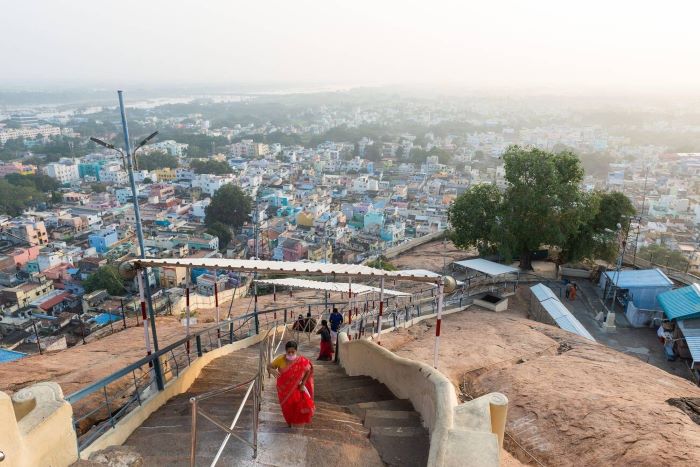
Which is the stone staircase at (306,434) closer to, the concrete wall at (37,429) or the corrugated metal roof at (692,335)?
the concrete wall at (37,429)

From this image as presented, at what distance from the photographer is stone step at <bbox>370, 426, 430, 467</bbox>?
163 inches

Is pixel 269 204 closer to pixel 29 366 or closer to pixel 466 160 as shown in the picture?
pixel 29 366

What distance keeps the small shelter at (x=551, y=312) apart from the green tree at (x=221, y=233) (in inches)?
1228

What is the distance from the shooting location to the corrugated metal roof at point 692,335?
11307 millimetres

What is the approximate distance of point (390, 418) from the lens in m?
4.99

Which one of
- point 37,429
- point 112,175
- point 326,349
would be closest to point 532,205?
point 326,349

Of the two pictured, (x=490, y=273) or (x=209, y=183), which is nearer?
(x=490, y=273)

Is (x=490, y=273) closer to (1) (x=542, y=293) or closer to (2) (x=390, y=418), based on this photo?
(1) (x=542, y=293)

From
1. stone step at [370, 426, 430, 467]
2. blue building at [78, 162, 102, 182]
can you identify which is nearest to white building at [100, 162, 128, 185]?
blue building at [78, 162, 102, 182]

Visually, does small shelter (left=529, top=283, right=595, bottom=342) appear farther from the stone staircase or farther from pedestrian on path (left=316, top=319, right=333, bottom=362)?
the stone staircase

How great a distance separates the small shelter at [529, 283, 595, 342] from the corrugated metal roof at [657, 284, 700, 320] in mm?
2240

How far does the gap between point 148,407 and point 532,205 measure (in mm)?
14524

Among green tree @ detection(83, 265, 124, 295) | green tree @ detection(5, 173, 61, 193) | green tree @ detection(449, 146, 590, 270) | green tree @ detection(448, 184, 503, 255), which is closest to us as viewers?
green tree @ detection(449, 146, 590, 270)

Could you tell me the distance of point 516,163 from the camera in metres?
17.2
